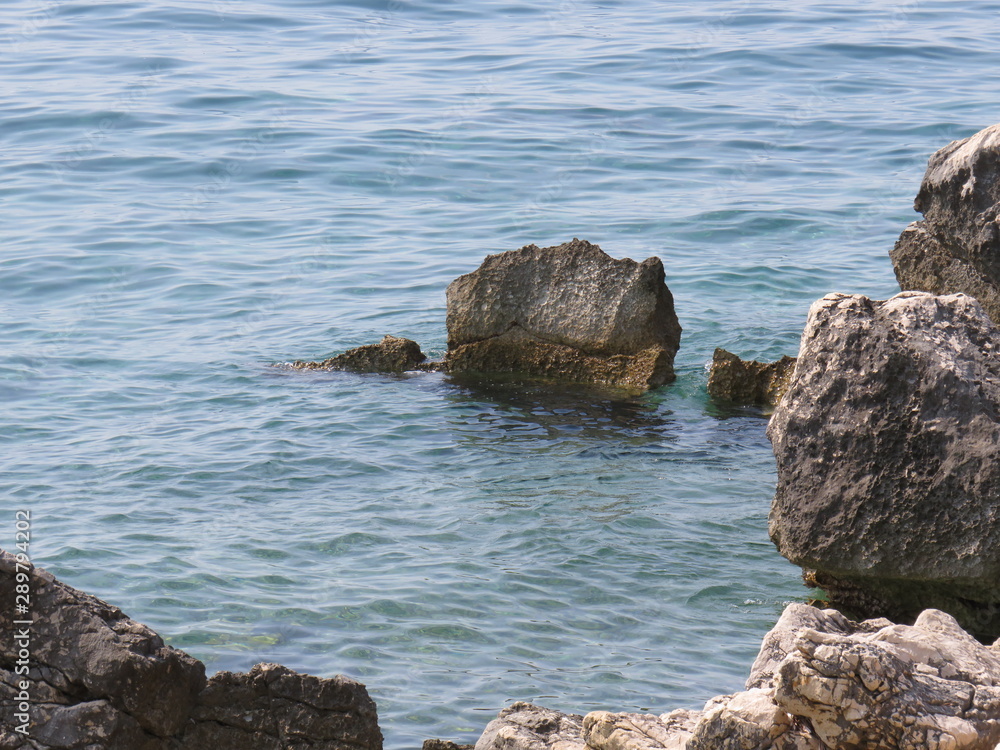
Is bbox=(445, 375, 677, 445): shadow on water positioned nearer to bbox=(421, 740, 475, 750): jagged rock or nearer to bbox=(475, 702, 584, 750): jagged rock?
bbox=(421, 740, 475, 750): jagged rock

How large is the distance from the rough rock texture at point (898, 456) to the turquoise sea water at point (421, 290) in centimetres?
89

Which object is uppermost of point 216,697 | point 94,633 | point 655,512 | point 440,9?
point 440,9

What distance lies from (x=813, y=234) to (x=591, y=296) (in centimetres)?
771

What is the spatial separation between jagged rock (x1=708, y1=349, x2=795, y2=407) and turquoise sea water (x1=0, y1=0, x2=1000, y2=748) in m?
0.29

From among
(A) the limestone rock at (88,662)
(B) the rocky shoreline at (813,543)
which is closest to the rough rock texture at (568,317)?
(B) the rocky shoreline at (813,543)

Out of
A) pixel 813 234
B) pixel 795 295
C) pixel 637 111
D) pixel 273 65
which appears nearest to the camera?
pixel 795 295

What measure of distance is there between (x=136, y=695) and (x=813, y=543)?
4115 mm

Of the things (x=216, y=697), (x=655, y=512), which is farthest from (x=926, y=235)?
(x=216, y=697)

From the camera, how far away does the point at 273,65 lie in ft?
97.5

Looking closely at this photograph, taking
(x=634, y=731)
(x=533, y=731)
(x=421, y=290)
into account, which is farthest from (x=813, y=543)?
(x=421, y=290)

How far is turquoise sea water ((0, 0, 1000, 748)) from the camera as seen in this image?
8.52 m

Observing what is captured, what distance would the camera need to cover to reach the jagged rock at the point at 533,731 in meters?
5.58

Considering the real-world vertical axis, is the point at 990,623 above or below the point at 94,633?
below

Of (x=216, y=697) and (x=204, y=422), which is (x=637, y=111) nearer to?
(x=204, y=422)
